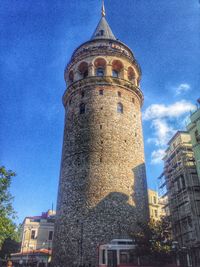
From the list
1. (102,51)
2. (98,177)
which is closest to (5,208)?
(98,177)

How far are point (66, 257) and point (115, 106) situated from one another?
1116 cm

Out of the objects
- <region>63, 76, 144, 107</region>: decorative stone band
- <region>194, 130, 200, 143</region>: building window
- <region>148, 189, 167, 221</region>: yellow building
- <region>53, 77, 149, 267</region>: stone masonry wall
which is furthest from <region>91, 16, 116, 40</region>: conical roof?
<region>148, 189, 167, 221</region>: yellow building

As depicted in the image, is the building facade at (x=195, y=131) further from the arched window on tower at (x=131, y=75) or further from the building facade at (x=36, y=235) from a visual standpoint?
the building facade at (x=36, y=235)

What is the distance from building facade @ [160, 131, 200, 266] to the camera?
17.7 m

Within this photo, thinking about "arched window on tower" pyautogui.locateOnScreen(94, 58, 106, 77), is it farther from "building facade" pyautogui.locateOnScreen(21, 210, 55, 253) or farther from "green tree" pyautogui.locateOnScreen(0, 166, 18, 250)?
"building facade" pyautogui.locateOnScreen(21, 210, 55, 253)

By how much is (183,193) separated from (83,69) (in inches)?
537

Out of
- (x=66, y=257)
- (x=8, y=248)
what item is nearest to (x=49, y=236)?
(x=8, y=248)

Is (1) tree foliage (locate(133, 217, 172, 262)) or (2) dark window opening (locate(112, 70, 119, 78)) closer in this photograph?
(1) tree foliage (locate(133, 217, 172, 262))

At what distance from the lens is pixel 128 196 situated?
17.2 metres

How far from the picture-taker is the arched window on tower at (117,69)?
2304cm

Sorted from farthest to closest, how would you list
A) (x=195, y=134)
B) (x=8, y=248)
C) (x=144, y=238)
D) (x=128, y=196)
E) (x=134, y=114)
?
1. (x=8, y=248)
2. (x=134, y=114)
3. (x=195, y=134)
4. (x=128, y=196)
5. (x=144, y=238)

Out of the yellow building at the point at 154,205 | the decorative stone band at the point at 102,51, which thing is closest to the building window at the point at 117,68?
A: the decorative stone band at the point at 102,51

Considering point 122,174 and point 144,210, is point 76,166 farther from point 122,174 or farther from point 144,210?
point 144,210

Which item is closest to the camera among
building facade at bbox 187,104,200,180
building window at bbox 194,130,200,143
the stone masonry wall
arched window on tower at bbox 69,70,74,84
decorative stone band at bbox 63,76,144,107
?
the stone masonry wall
